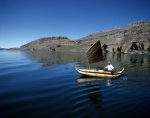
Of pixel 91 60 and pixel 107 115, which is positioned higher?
pixel 91 60

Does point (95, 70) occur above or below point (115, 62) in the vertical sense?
above

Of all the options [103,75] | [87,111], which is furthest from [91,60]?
[87,111]

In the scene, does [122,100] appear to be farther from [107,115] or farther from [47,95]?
[47,95]

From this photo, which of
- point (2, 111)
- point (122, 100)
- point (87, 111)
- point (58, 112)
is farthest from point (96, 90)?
point (2, 111)

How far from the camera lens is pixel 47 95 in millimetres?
15969

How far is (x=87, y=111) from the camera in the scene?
11789mm

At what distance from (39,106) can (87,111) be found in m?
5.05

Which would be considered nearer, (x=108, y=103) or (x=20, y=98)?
(x=108, y=103)

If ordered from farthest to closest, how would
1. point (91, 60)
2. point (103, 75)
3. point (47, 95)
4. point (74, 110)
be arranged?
1. point (91, 60)
2. point (103, 75)
3. point (47, 95)
4. point (74, 110)

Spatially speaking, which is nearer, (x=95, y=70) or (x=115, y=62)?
(x=95, y=70)

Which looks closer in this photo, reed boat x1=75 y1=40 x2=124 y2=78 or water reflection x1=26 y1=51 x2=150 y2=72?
reed boat x1=75 y1=40 x2=124 y2=78

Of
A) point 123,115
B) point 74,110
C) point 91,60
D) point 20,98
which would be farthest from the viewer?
point 91,60

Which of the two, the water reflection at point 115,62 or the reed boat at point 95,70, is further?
the water reflection at point 115,62

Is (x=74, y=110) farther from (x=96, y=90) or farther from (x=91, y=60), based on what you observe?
(x=91, y=60)
